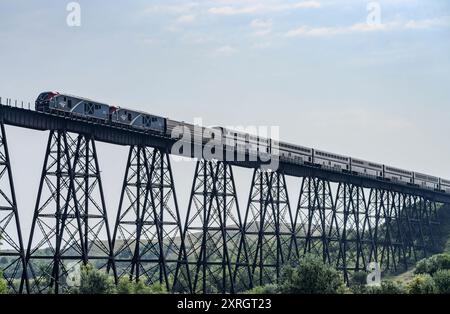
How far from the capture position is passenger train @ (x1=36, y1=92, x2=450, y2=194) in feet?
152

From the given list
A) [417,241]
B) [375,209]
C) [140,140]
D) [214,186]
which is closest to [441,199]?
[417,241]

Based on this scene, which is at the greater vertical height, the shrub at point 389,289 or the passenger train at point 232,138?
the passenger train at point 232,138

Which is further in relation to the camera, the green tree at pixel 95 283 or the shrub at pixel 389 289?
the shrub at pixel 389 289

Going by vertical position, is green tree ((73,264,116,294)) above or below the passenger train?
below

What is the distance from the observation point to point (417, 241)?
104500 millimetres

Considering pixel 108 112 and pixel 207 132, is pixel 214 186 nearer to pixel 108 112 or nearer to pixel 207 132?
pixel 207 132

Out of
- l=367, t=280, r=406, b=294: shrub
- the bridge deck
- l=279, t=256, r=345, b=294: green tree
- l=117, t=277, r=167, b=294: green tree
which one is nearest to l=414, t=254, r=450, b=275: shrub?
the bridge deck

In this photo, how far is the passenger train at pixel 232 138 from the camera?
46281 millimetres

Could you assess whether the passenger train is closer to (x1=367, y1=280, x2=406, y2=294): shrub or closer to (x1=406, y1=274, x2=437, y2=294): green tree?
(x1=367, y1=280, x2=406, y2=294): shrub

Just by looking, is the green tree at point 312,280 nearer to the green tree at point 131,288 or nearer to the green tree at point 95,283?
the green tree at point 131,288

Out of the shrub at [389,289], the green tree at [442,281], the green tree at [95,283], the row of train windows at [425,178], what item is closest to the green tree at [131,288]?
the green tree at [95,283]

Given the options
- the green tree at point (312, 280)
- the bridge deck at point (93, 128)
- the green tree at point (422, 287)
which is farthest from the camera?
the green tree at point (422, 287)

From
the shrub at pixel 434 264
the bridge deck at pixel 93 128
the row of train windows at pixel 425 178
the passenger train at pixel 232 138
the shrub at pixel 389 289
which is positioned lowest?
the shrub at pixel 389 289

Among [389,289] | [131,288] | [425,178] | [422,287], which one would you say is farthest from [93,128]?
[425,178]
